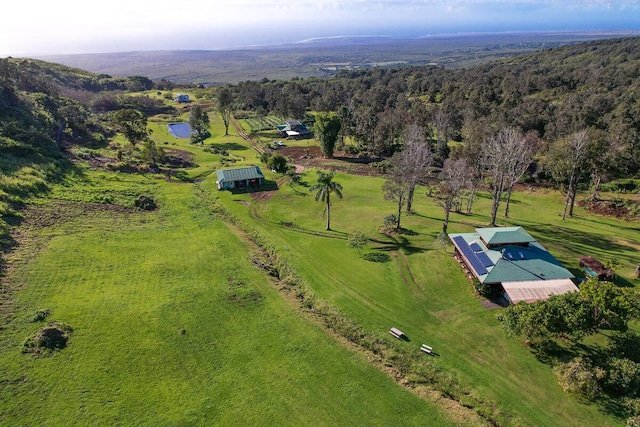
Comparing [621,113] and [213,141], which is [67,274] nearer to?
[213,141]

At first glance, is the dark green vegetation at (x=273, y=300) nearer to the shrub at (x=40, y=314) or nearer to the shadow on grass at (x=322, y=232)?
the shrub at (x=40, y=314)

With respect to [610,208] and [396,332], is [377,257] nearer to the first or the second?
[396,332]

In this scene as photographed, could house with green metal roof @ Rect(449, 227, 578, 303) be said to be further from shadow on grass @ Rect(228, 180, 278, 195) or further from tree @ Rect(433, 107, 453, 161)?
tree @ Rect(433, 107, 453, 161)

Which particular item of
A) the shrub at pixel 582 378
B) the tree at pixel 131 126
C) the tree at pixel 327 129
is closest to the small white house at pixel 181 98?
the tree at pixel 131 126

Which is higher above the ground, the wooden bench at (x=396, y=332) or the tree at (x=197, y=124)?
the tree at (x=197, y=124)

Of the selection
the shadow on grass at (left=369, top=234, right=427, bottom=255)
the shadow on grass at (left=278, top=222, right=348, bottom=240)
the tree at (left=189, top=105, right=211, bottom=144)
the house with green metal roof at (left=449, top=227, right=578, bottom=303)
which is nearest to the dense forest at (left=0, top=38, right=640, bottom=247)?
the tree at (left=189, top=105, right=211, bottom=144)

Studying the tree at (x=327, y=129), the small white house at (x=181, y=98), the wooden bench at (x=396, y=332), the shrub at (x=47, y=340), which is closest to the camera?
the shrub at (x=47, y=340)

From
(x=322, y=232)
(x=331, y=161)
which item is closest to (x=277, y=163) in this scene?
(x=331, y=161)
